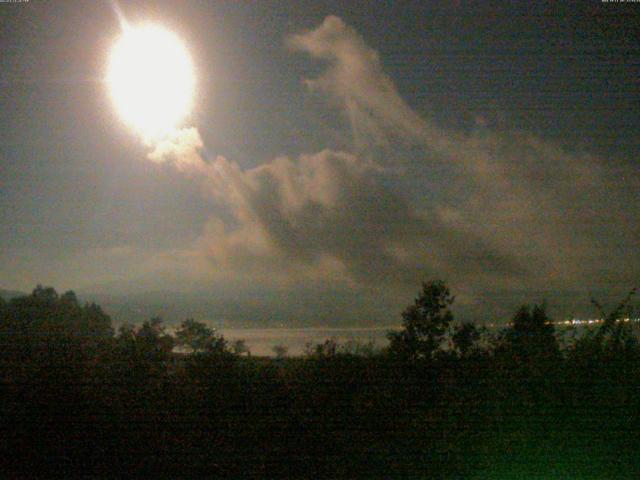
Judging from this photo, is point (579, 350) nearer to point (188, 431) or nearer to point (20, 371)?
point (188, 431)

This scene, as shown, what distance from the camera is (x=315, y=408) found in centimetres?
642

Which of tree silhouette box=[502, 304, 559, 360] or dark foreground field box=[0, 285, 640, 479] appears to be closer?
dark foreground field box=[0, 285, 640, 479]

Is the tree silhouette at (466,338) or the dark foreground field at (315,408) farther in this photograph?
the tree silhouette at (466,338)

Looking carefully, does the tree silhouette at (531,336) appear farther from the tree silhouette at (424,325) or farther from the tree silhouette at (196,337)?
the tree silhouette at (196,337)

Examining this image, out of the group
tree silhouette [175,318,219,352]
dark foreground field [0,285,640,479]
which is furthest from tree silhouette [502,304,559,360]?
tree silhouette [175,318,219,352]

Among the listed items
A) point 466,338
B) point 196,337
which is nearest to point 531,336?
point 466,338

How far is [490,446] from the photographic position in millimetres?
5715

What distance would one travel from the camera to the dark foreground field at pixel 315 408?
5.76 meters

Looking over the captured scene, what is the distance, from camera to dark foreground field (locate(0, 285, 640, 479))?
18.9 feet

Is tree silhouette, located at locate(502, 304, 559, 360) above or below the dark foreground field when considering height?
above

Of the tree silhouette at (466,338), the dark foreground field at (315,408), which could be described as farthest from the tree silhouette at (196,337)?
the tree silhouette at (466,338)

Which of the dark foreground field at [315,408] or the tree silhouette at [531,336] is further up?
the tree silhouette at [531,336]

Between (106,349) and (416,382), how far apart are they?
3325 mm

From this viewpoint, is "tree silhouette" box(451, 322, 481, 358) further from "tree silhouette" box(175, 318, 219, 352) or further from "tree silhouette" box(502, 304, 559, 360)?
"tree silhouette" box(175, 318, 219, 352)
